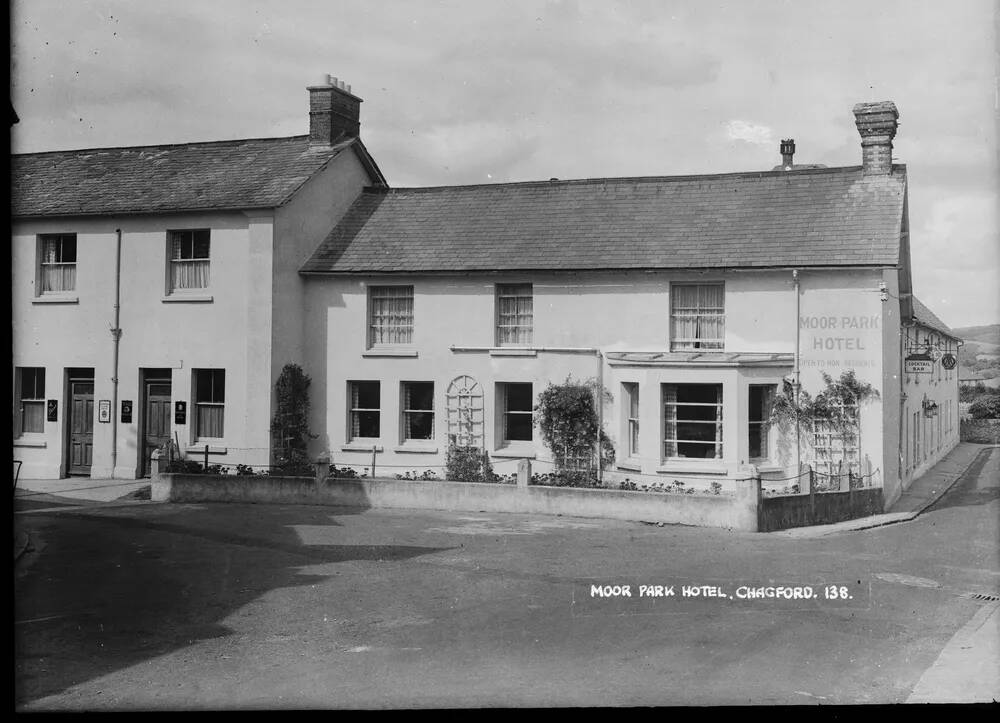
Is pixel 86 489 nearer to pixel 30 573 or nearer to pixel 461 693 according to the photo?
pixel 30 573

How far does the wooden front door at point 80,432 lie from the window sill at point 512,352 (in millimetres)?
9639

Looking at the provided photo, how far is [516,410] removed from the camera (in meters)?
22.0

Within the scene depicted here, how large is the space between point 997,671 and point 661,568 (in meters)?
4.84

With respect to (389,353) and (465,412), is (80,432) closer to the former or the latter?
(389,353)

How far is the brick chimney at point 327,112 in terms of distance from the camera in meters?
23.6

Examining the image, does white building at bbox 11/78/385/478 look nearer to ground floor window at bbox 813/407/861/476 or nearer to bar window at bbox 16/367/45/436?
bar window at bbox 16/367/45/436

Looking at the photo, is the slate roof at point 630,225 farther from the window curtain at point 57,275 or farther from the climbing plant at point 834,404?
the window curtain at point 57,275

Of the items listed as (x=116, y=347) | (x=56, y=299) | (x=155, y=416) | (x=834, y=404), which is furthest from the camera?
(x=155, y=416)

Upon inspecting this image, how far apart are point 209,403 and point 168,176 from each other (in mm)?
5771

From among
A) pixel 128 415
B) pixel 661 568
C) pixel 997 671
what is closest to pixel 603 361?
pixel 661 568

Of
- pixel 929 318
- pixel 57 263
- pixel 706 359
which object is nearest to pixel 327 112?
pixel 57 263

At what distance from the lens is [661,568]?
13062 millimetres

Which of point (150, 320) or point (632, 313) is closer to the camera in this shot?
point (632, 313)

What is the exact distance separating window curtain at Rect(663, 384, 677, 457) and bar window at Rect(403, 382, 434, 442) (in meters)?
5.69
